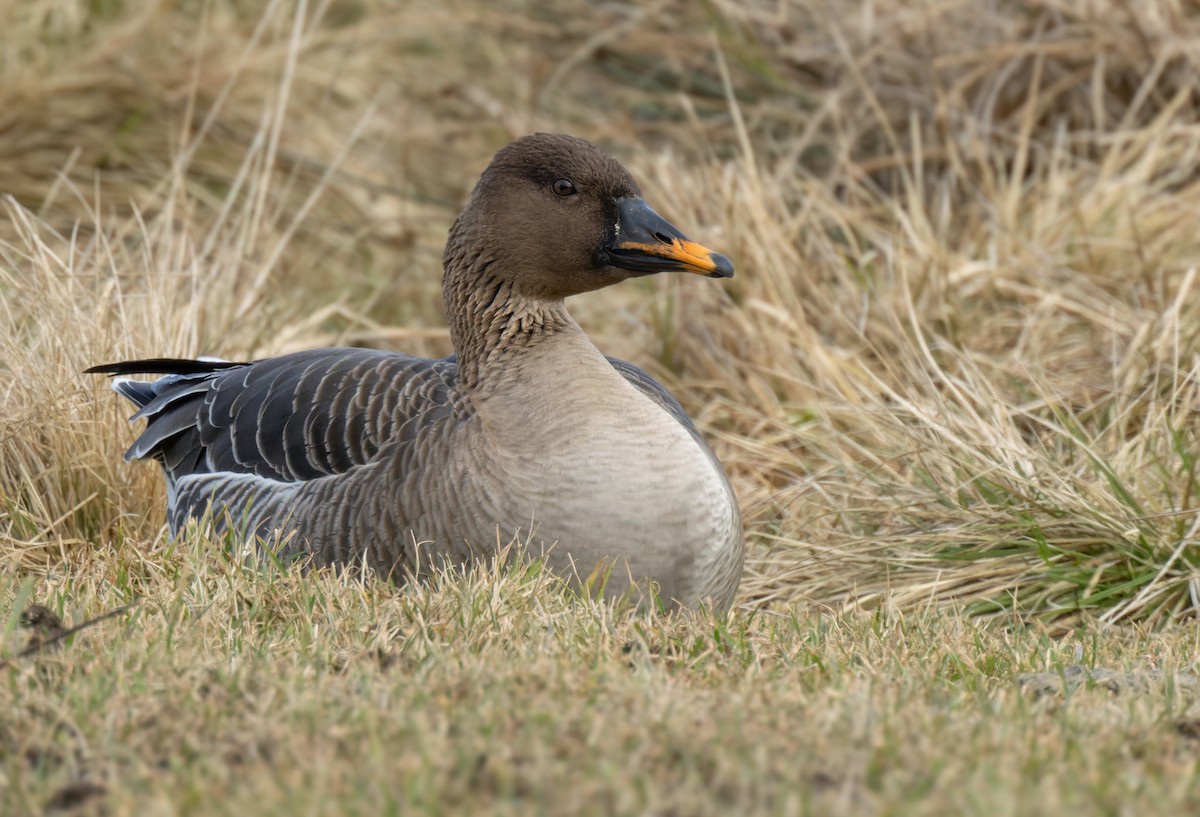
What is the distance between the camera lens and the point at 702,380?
702 cm

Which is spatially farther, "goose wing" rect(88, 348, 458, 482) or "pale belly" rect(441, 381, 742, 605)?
"goose wing" rect(88, 348, 458, 482)

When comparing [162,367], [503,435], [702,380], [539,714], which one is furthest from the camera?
[702,380]

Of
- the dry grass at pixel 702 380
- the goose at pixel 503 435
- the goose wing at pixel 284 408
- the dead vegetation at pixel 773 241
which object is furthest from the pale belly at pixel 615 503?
the dead vegetation at pixel 773 241

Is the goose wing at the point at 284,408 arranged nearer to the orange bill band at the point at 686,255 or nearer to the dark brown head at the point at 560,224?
the dark brown head at the point at 560,224

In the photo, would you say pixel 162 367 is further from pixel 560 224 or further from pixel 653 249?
pixel 653 249

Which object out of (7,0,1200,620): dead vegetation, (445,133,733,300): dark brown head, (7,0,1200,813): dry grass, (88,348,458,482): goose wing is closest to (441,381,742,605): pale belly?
(7,0,1200,813): dry grass

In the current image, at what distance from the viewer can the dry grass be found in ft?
8.81

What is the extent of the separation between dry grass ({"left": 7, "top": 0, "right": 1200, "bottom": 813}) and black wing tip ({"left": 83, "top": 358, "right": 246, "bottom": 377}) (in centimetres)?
22

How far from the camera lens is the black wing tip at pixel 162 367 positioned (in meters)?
5.26

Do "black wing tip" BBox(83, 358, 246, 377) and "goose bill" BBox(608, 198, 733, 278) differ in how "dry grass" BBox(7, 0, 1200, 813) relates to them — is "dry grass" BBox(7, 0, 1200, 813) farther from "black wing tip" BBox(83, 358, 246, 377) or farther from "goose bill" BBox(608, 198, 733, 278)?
"goose bill" BBox(608, 198, 733, 278)

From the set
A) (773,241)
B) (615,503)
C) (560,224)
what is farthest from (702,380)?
(615,503)

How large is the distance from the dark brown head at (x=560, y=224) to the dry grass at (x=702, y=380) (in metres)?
1.14

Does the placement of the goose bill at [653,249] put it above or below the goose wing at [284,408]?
above

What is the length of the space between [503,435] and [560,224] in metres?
0.71
